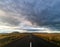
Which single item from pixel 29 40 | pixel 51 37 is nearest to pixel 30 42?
pixel 29 40

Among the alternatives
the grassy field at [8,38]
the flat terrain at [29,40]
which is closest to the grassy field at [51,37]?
the flat terrain at [29,40]

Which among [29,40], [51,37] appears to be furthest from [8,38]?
[51,37]

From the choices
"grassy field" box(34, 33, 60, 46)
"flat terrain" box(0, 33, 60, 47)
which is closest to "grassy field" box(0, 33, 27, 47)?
"flat terrain" box(0, 33, 60, 47)

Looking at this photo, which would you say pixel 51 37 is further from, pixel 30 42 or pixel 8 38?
pixel 8 38

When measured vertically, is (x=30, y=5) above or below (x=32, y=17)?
above

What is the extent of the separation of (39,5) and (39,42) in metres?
0.78

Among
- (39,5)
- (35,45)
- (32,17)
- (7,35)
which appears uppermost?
(39,5)

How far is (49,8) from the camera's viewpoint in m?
3.59

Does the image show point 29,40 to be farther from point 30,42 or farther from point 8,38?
point 8,38

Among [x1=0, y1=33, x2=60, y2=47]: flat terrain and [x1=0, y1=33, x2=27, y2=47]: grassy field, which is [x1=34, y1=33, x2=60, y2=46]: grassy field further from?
[x1=0, y1=33, x2=27, y2=47]: grassy field

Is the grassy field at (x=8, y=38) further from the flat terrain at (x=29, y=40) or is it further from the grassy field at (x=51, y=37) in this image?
the grassy field at (x=51, y=37)

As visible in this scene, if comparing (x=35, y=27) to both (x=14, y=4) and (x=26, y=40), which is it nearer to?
(x=26, y=40)

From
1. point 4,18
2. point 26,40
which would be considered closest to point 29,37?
point 26,40

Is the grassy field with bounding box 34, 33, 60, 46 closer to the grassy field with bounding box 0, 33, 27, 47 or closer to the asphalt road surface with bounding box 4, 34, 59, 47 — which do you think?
the asphalt road surface with bounding box 4, 34, 59, 47
